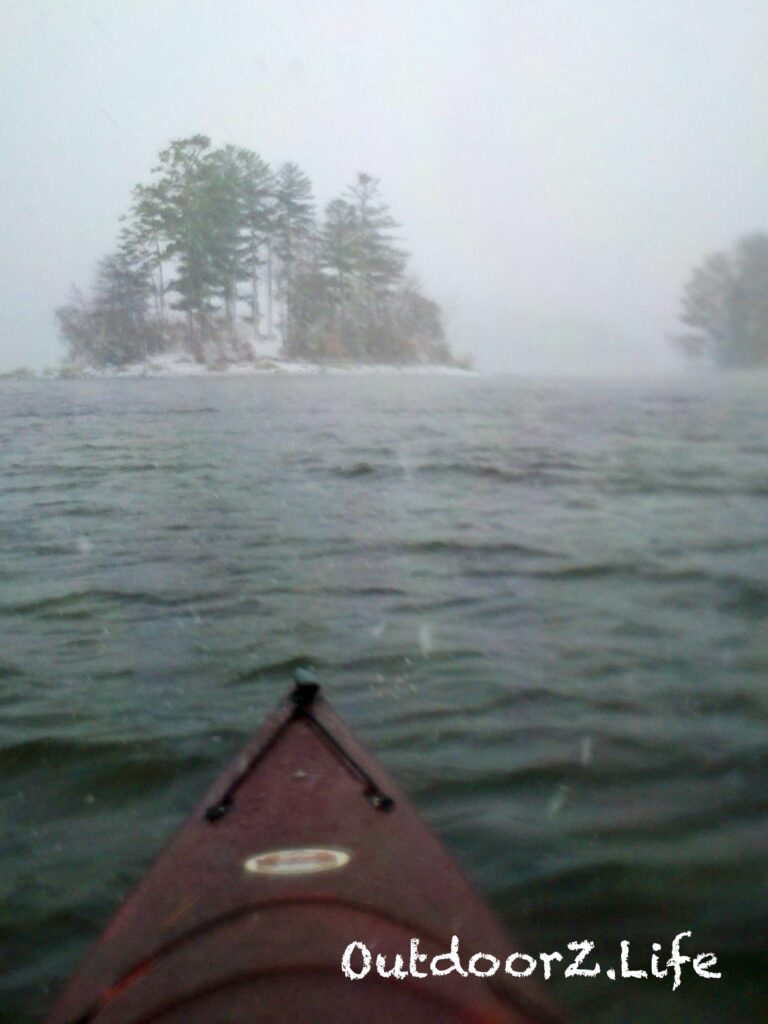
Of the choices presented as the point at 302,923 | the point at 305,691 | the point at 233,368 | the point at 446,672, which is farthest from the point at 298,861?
the point at 233,368

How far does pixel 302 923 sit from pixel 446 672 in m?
3.19

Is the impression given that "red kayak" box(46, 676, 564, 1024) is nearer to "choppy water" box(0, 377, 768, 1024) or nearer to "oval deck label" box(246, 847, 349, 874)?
"oval deck label" box(246, 847, 349, 874)

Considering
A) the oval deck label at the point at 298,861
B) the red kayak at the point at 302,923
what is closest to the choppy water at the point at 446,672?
the red kayak at the point at 302,923

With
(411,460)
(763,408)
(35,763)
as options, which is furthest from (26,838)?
(763,408)

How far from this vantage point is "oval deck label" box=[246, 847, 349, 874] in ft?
7.30

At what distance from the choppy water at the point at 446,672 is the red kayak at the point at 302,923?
72cm

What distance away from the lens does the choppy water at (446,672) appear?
3.17m

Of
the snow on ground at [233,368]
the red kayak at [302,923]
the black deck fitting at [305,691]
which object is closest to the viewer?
the red kayak at [302,923]

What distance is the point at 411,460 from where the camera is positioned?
12.7 metres

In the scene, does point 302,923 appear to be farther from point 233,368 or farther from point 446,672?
point 233,368

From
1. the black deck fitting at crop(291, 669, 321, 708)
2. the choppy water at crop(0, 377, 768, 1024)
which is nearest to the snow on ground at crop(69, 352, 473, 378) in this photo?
the choppy water at crop(0, 377, 768, 1024)

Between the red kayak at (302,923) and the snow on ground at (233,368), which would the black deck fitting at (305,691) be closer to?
the red kayak at (302,923)

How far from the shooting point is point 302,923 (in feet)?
6.43

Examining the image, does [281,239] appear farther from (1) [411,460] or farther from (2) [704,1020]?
(2) [704,1020]
